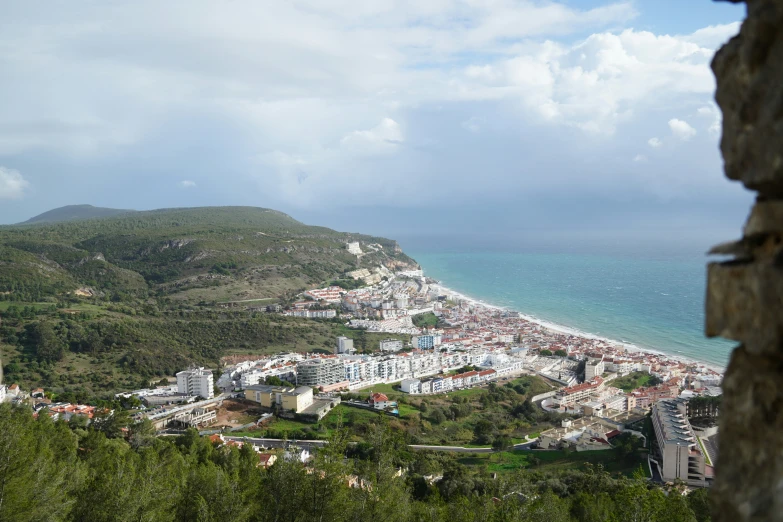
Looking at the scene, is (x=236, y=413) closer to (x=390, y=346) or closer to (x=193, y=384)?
(x=193, y=384)

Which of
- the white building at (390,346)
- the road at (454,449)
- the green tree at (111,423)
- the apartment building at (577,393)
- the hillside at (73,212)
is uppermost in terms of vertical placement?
the hillside at (73,212)

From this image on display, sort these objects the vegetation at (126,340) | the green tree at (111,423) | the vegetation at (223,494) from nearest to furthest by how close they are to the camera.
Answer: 1. the vegetation at (223,494)
2. the green tree at (111,423)
3. the vegetation at (126,340)

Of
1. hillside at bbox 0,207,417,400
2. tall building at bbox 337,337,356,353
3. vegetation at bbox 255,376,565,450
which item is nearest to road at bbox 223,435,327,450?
vegetation at bbox 255,376,565,450

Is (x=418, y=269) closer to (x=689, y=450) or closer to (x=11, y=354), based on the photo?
(x=11, y=354)

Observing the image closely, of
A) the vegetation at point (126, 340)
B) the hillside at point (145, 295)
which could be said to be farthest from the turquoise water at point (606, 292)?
the vegetation at point (126, 340)

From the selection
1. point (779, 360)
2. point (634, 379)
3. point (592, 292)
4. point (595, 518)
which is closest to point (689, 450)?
point (595, 518)

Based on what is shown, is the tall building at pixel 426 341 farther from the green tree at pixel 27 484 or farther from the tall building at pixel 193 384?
the green tree at pixel 27 484

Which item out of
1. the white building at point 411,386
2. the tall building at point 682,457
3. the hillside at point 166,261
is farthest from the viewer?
the hillside at point 166,261
